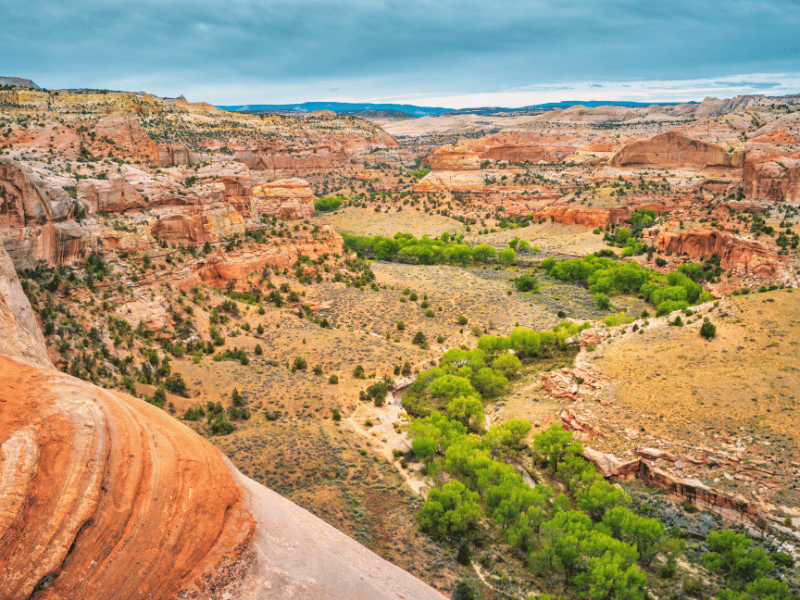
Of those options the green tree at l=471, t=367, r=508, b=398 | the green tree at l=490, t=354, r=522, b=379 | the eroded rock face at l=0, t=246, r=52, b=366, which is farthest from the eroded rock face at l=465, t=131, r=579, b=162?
the eroded rock face at l=0, t=246, r=52, b=366

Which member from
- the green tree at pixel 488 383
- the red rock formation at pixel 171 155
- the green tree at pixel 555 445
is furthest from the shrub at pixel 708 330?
the red rock formation at pixel 171 155

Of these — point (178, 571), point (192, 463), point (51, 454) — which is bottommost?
point (178, 571)

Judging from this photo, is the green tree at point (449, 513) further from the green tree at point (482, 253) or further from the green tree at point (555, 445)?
the green tree at point (482, 253)

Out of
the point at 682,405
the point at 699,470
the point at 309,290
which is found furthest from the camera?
the point at 309,290

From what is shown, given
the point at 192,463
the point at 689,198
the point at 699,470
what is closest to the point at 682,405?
the point at 699,470

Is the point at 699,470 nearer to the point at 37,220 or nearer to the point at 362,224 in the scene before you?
the point at 37,220

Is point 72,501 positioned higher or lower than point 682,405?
higher
